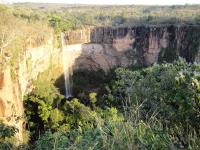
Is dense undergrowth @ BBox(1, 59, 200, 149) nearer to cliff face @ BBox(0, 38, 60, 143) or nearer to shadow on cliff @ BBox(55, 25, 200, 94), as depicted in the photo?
cliff face @ BBox(0, 38, 60, 143)

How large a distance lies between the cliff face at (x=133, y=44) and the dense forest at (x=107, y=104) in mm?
941

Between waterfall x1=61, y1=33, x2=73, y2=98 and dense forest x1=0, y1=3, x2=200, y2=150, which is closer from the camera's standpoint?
dense forest x1=0, y1=3, x2=200, y2=150

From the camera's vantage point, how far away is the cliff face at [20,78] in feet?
56.9

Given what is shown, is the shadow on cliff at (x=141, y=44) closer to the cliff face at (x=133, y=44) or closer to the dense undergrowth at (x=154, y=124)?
the cliff face at (x=133, y=44)

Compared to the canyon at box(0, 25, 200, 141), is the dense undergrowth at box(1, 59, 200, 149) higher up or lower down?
higher up

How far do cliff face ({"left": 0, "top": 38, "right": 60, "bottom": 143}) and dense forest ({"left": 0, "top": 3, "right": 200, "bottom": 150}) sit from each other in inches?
18.3

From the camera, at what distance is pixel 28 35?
2745 cm

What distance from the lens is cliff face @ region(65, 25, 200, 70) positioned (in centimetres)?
3441

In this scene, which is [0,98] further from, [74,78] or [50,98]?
[74,78]

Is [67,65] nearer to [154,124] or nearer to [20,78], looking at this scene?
[20,78]

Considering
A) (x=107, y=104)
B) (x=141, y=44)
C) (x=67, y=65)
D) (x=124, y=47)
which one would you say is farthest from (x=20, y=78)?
(x=141, y=44)

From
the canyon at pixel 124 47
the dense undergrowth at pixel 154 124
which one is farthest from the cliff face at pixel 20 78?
the dense undergrowth at pixel 154 124

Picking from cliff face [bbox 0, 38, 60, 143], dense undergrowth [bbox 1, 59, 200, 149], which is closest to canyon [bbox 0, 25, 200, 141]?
cliff face [bbox 0, 38, 60, 143]

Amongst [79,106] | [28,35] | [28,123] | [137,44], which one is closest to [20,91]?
[28,123]
